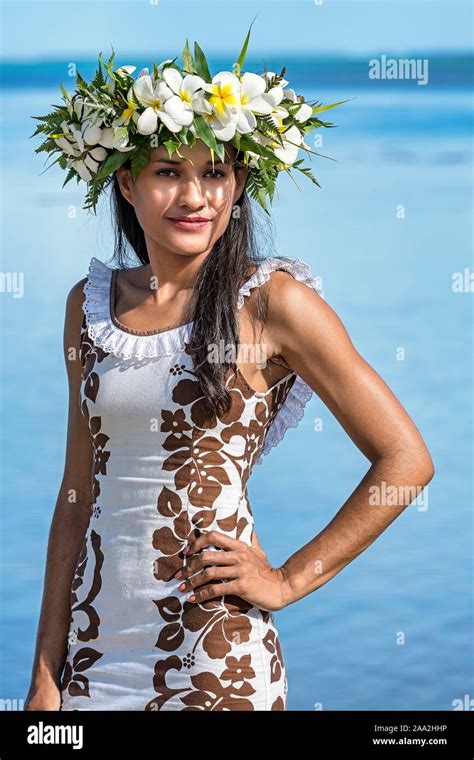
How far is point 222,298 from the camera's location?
2.42 metres

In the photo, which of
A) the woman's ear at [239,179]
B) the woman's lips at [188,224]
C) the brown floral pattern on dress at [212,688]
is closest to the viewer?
the brown floral pattern on dress at [212,688]

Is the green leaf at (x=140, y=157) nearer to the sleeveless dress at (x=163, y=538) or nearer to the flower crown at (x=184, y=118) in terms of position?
the flower crown at (x=184, y=118)

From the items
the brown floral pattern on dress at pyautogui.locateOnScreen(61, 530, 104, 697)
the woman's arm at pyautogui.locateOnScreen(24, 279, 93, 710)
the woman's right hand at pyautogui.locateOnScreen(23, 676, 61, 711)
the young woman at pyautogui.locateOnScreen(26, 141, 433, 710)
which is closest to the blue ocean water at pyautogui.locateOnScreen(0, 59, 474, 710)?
the woman's arm at pyautogui.locateOnScreen(24, 279, 93, 710)

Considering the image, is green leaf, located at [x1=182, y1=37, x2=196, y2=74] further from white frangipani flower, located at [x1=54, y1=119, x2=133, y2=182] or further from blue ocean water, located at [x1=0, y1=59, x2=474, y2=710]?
blue ocean water, located at [x1=0, y1=59, x2=474, y2=710]

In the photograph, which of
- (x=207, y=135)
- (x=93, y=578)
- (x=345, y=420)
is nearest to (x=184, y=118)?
(x=207, y=135)

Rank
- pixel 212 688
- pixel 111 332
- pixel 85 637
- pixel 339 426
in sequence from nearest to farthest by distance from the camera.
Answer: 1. pixel 212 688
2. pixel 85 637
3. pixel 111 332
4. pixel 339 426

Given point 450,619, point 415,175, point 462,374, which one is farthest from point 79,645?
point 415,175

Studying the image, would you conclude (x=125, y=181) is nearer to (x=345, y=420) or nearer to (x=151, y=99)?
(x=151, y=99)

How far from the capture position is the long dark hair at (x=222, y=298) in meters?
2.36

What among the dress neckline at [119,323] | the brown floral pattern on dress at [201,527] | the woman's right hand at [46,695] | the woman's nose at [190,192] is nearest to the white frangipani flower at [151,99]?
the woman's nose at [190,192]

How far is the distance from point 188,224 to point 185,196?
52 millimetres

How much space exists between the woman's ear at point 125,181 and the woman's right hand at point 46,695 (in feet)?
2.77

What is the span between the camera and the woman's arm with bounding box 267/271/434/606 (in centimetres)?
237
